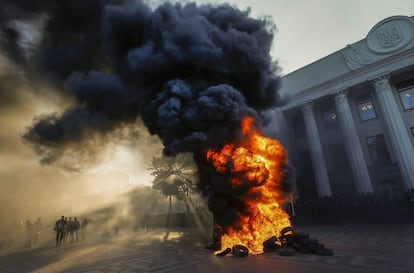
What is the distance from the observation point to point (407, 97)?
1845 cm

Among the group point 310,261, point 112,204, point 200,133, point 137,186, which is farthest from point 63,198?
point 310,261

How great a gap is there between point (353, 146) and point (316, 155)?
3011 mm

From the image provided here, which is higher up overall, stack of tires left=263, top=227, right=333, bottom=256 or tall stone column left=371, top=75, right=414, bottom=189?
tall stone column left=371, top=75, right=414, bottom=189

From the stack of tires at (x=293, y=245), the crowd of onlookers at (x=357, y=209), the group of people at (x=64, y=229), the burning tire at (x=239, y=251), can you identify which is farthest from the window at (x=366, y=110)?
the group of people at (x=64, y=229)

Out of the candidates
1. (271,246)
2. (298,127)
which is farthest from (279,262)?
(298,127)

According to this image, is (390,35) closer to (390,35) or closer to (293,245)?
(390,35)

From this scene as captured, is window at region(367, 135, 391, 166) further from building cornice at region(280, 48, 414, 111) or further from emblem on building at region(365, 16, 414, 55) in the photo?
emblem on building at region(365, 16, 414, 55)

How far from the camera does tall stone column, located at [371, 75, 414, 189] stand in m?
15.6

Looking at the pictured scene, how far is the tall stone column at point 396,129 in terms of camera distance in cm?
1562

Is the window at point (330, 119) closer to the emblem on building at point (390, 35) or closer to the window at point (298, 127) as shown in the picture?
the window at point (298, 127)

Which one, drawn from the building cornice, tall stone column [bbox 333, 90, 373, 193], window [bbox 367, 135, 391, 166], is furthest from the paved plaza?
the building cornice

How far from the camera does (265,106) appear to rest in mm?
13508

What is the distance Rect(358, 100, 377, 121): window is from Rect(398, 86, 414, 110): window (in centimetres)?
209

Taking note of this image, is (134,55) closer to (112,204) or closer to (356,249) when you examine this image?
(356,249)
